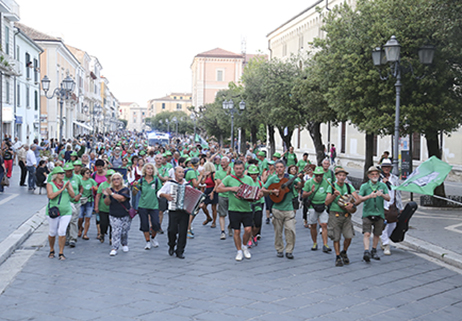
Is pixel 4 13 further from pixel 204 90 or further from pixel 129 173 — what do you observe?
pixel 204 90

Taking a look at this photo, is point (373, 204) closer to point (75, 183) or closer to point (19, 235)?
point (75, 183)

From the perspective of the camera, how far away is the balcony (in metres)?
32.8

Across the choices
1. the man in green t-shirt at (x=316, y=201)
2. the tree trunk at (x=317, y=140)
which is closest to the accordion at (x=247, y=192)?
the man in green t-shirt at (x=316, y=201)

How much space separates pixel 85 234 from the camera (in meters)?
10.1

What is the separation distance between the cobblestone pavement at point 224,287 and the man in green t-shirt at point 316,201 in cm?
36

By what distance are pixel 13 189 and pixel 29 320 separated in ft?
45.9

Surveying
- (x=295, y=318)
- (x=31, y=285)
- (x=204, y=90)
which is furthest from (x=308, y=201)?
(x=204, y=90)

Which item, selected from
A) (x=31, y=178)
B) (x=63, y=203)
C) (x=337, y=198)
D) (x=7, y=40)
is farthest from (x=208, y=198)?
(x=7, y=40)

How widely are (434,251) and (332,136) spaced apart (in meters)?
30.7

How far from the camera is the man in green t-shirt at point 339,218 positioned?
8.27 m

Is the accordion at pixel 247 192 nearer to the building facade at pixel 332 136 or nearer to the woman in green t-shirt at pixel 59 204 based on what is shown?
the woman in green t-shirt at pixel 59 204

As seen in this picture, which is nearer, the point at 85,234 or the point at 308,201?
the point at 308,201

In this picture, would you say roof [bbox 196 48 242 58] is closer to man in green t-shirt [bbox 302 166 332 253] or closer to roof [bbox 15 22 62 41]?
roof [bbox 15 22 62 41]

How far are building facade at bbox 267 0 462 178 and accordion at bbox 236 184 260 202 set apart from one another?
13.3 meters
